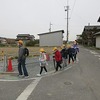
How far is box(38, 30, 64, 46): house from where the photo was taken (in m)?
53.9

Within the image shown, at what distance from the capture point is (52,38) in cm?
5516

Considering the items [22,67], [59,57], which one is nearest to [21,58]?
[22,67]

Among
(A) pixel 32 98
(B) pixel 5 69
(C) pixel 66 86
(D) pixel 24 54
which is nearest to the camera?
(A) pixel 32 98

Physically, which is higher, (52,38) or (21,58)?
(52,38)

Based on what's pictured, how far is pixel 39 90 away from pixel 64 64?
6333 mm

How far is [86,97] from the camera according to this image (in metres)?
5.99

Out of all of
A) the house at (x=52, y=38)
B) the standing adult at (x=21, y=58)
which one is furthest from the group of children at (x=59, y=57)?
the house at (x=52, y=38)

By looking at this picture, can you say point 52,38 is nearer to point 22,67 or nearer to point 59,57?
point 59,57

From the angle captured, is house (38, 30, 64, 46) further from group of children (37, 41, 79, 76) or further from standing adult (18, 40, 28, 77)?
standing adult (18, 40, 28, 77)

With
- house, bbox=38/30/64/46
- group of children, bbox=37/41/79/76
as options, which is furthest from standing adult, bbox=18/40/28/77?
house, bbox=38/30/64/46

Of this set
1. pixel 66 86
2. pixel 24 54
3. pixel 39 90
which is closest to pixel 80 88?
pixel 66 86

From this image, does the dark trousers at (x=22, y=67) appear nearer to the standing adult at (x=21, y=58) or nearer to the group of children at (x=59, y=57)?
the standing adult at (x=21, y=58)

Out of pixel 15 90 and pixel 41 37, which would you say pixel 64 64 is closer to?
pixel 15 90

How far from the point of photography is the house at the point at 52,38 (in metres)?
53.9
